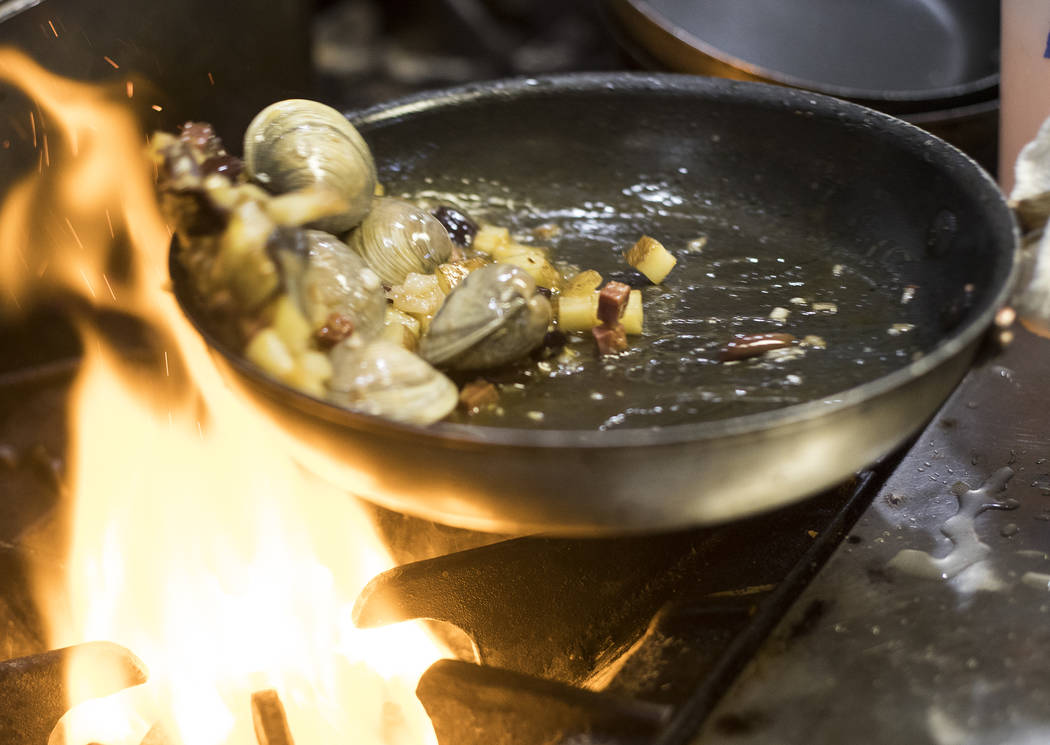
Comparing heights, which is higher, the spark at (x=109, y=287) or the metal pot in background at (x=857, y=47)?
the metal pot in background at (x=857, y=47)

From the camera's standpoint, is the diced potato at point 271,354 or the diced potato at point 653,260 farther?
the diced potato at point 653,260

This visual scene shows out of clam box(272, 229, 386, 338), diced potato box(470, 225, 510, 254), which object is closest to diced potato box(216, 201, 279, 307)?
clam box(272, 229, 386, 338)

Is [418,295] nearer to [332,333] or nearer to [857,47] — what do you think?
[332,333]

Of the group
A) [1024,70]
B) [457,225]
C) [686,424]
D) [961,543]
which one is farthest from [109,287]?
[1024,70]

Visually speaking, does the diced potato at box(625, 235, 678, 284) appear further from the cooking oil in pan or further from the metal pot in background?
the metal pot in background

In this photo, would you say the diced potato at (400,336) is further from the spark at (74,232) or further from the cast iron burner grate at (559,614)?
the spark at (74,232)

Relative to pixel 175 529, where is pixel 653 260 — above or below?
above

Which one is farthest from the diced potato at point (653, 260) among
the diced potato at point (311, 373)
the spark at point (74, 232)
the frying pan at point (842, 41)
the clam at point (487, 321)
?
the spark at point (74, 232)

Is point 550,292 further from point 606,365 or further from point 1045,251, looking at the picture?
point 1045,251
